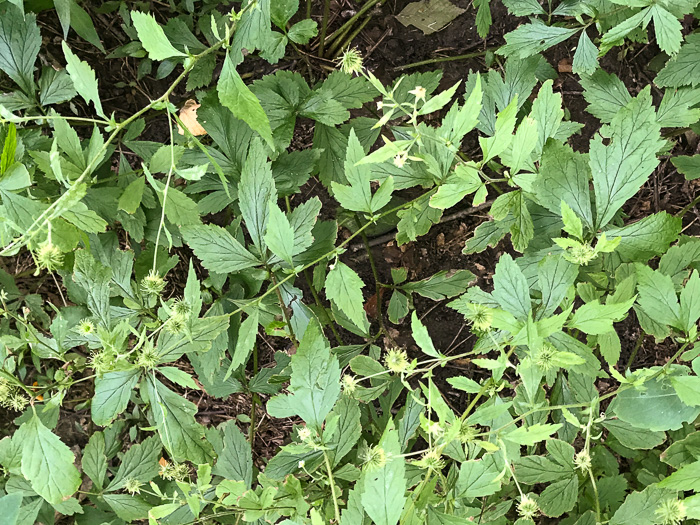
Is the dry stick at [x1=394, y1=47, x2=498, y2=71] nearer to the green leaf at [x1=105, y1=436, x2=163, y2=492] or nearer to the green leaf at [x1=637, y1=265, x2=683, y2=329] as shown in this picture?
the green leaf at [x1=637, y1=265, x2=683, y2=329]

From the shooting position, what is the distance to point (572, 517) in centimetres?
187

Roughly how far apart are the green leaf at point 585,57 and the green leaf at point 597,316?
0.93m

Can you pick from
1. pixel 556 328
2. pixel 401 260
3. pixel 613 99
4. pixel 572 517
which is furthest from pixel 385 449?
pixel 613 99

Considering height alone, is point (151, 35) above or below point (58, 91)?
above

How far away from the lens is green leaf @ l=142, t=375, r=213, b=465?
1646 mm

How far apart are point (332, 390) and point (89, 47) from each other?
1.95m

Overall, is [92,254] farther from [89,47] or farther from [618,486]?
[618,486]

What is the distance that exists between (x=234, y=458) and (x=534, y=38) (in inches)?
69.7

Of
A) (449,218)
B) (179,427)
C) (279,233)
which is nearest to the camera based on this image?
(279,233)

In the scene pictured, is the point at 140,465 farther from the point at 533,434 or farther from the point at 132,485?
the point at 533,434

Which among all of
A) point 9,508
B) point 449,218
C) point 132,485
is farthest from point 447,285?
point 9,508

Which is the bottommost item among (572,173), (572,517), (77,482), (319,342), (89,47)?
(572,517)

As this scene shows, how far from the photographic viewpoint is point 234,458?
1.85m

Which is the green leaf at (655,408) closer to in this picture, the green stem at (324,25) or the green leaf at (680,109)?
the green leaf at (680,109)
